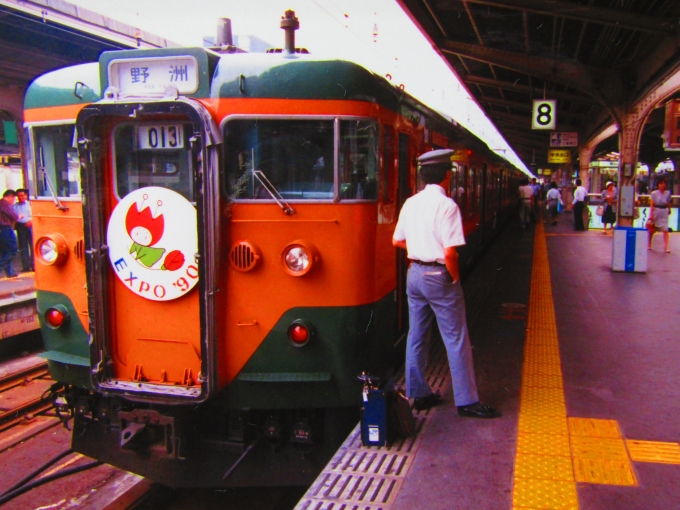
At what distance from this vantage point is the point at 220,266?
3.65 m

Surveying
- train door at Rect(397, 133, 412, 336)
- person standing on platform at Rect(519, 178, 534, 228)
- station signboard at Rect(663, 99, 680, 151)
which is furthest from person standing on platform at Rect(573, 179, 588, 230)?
train door at Rect(397, 133, 412, 336)

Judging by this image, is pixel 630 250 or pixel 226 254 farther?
pixel 630 250

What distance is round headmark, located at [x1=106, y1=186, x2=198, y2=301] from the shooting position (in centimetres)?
361

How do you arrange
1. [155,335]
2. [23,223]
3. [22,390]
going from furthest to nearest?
[23,223] → [22,390] → [155,335]

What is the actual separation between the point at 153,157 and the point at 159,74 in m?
0.50

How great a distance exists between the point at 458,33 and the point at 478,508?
12722 mm

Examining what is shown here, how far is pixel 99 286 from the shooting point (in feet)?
12.4

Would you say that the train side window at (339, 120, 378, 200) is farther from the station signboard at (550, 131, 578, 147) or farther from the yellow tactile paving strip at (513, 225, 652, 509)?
the station signboard at (550, 131, 578, 147)

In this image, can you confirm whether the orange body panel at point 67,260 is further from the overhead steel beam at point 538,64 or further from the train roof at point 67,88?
the overhead steel beam at point 538,64

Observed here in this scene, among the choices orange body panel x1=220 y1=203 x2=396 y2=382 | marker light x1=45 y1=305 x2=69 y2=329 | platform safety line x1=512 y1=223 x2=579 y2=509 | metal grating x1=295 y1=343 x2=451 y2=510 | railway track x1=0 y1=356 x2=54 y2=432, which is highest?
orange body panel x1=220 y1=203 x2=396 y2=382

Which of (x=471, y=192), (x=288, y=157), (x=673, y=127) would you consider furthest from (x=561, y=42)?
(x=288, y=157)

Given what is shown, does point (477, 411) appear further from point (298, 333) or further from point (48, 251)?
point (48, 251)

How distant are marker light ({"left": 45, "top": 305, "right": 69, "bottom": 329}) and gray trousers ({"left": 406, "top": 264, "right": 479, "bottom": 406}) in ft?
7.65

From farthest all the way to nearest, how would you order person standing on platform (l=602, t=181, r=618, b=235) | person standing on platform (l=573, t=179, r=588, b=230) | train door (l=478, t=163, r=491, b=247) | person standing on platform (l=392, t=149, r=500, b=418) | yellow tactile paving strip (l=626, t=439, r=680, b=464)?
person standing on platform (l=573, t=179, r=588, b=230) → person standing on platform (l=602, t=181, r=618, b=235) → train door (l=478, t=163, r=491, b=247) → person standing on platform (l=392, t=149, r=500, b=418) → yellow tactile paving strip (l=626, t=439, r=680, b=464)
